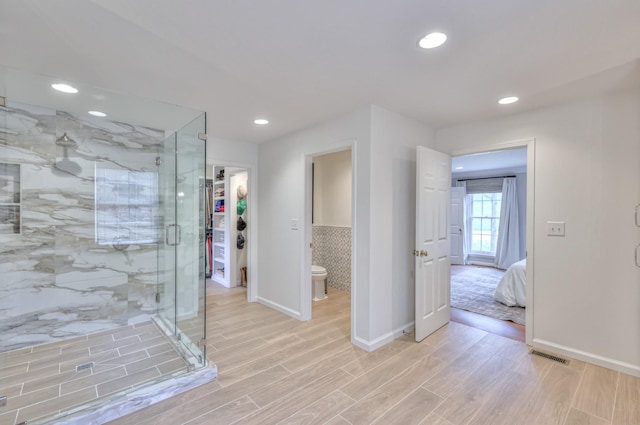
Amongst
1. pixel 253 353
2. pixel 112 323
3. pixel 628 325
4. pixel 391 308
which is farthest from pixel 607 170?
pixel 112 323

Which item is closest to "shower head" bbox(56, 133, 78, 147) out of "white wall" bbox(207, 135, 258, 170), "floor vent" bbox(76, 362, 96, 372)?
"white wall" bbox(207, 135, 258, 170)

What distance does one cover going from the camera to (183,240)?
10.4ft

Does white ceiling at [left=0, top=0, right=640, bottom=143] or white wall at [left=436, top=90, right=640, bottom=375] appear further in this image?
white wall at [left=436, top=90, right=640, bottom=375]

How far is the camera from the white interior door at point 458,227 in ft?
23.7

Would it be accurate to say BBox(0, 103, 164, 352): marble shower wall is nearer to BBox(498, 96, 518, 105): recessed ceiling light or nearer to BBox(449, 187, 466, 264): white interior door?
BBox(498, 96, 518, 105): recessed ceiling light

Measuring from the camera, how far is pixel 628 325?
2.38 metres

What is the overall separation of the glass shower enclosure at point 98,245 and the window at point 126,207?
1cm

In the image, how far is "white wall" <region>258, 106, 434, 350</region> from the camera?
2.77m

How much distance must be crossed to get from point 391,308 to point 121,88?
10.3ft

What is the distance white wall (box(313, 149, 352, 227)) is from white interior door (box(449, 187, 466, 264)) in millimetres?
3776

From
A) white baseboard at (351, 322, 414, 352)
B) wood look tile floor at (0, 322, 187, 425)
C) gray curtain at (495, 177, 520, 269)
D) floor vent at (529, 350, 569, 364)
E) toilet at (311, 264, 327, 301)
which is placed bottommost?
floor vent at (529, 350, 569, 364)

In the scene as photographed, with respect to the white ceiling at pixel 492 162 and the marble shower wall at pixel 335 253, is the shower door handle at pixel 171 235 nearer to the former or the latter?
the marble shower wall at pixel 335 253

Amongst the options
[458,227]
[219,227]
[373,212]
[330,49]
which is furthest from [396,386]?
[458,227]

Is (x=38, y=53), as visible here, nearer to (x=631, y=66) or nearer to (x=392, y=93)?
(x=392, y=93)
